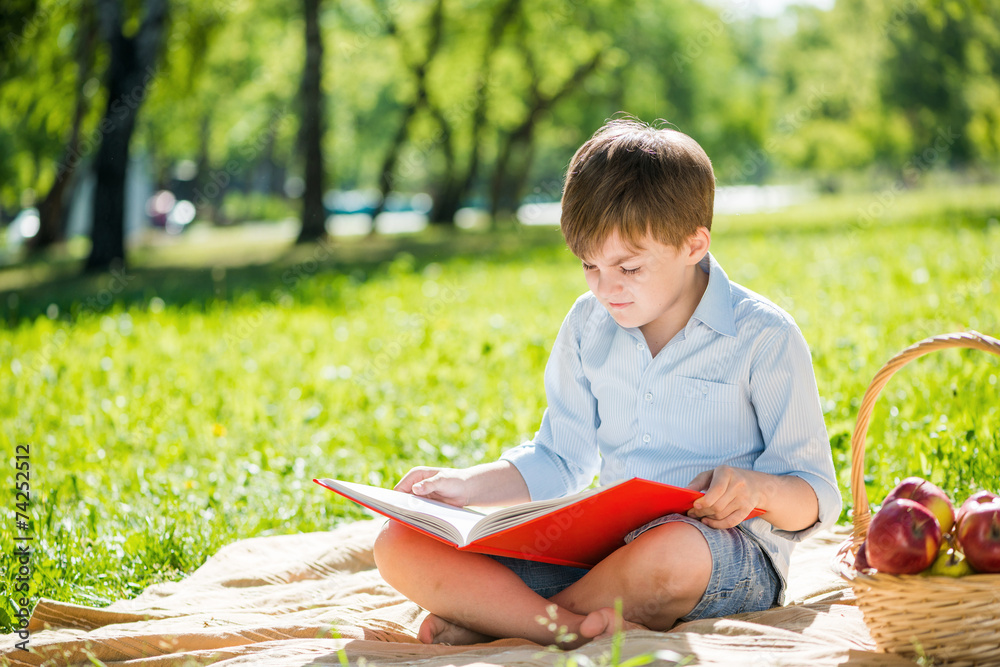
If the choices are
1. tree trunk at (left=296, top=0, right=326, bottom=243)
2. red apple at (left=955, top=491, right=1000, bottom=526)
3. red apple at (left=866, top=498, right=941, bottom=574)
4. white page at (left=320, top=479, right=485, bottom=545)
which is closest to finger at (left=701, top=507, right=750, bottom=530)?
red apple at (left=866, top=498, right=941, bottom=574)

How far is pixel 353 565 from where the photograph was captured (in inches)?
118

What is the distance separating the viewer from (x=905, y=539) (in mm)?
1728

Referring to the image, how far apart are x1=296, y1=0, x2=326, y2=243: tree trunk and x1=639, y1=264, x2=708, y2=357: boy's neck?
494 inches

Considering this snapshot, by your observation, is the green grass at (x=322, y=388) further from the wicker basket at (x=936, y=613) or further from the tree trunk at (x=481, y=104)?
the tree trunk at (x=481, y=104)

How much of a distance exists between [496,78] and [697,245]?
2162 centimetres

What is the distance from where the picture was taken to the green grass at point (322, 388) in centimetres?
334

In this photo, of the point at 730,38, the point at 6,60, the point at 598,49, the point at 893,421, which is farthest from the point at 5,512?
the point at 730,38

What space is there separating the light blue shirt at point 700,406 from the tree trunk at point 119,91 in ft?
31.3

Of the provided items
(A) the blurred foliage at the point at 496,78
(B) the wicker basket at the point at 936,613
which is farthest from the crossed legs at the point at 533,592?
(A) the blurred foliage at the point at 496,78

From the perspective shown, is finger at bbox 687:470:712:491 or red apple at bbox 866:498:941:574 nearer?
red apple at bbox 866:498:941:574

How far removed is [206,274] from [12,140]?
9399mm

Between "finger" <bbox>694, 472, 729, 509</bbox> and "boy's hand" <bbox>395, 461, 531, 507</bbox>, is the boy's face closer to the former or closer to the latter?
"finger" <bbox>694, 472, 729, 509</bbox>

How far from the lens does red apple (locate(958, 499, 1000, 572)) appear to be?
1.71 meters

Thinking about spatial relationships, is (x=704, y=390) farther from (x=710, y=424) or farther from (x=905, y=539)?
(x=905, y=539)
